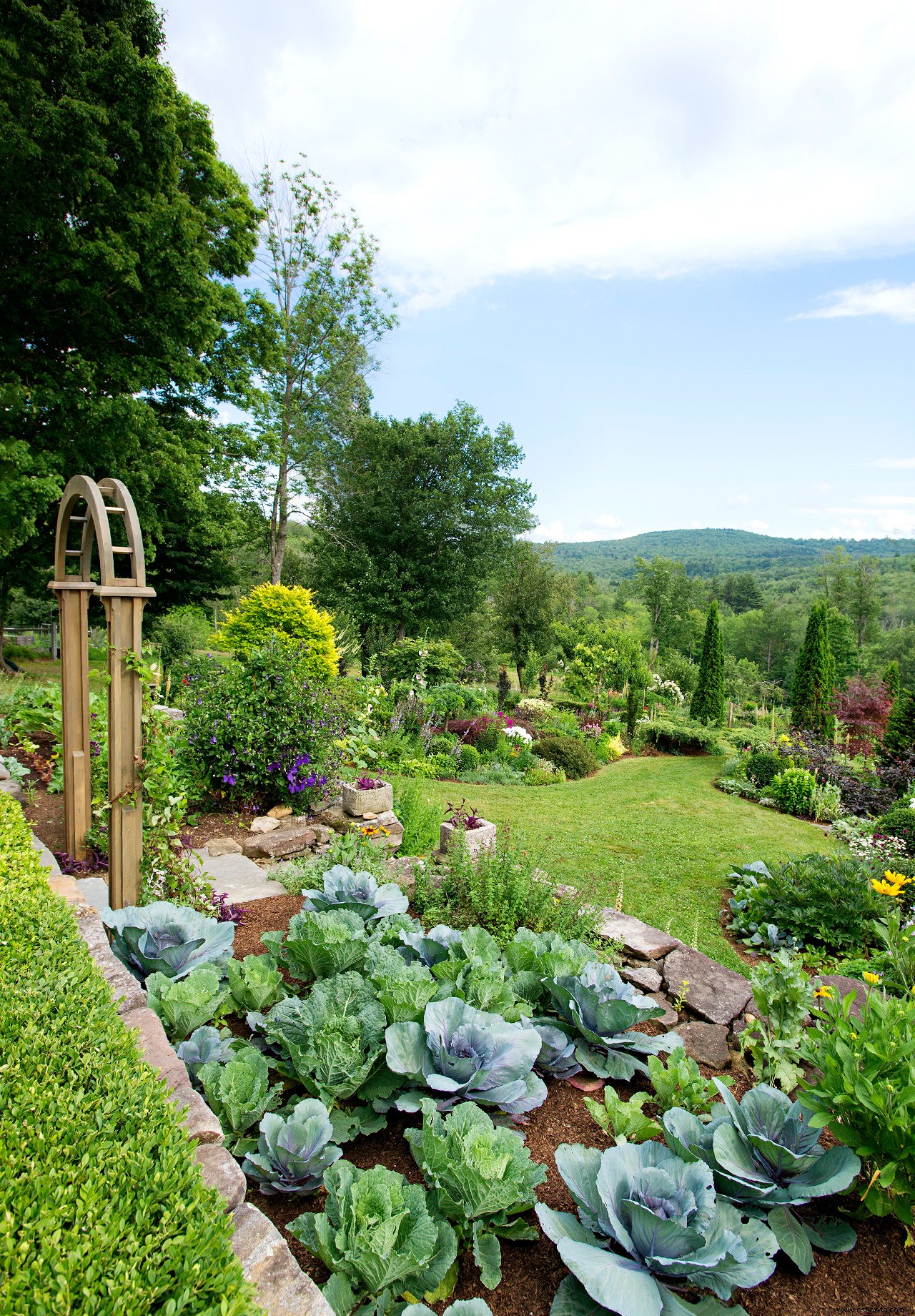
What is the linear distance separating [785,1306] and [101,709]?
586 centimetres

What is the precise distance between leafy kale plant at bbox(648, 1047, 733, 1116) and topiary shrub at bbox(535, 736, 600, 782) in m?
8.09

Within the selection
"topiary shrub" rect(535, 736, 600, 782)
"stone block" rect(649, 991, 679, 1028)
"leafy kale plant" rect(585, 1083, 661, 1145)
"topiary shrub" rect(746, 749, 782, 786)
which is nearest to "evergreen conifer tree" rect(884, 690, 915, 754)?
"topiary shrub" rect(746, 749, 782, 786)

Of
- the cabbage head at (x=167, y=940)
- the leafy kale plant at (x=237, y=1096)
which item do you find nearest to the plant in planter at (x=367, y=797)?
the cabbage head at (x=167, y=940)

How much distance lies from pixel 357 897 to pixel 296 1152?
1.15 m

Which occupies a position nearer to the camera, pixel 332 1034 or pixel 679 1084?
pixel 332 1034

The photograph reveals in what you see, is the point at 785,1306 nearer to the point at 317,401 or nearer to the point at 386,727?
the point at 386,727

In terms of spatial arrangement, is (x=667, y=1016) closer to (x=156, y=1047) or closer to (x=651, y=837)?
(x=156, y=1047)

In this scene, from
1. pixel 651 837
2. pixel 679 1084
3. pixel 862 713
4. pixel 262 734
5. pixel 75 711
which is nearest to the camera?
pixel 679 1084

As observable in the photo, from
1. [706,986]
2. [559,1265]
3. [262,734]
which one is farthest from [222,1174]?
[262,734]

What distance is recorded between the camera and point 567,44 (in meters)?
4.87

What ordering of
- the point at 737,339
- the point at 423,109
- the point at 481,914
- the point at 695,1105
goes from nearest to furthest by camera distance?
the point at 695,1105 → the point at 481,914 → the point at 423,109 → the point at 737,339

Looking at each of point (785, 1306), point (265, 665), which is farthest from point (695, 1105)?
point (265, 665)

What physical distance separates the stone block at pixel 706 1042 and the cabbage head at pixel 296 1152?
1.36 metres

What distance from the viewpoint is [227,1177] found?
1.28 m
